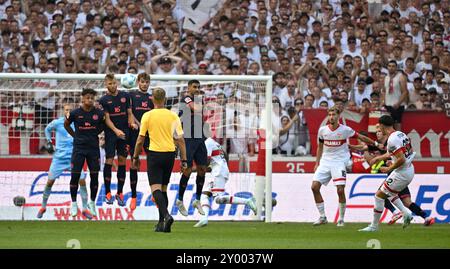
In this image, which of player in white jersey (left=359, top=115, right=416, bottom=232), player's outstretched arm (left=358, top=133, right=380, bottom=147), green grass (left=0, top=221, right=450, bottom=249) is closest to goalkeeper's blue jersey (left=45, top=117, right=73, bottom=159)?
green grass (left=0, top=221, right=450, bottom=249)

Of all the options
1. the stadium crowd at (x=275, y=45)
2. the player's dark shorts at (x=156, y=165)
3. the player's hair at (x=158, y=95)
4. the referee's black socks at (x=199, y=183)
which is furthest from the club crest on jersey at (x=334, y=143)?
the player's hair at (x=158, y=95)

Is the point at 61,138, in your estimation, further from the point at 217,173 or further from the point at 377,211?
the point at 377,211

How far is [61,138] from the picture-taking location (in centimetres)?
2059

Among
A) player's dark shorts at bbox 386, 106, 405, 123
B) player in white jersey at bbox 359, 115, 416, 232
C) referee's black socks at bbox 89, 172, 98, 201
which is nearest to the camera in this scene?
player in white jersey at bbox 359, 115, 416, 232

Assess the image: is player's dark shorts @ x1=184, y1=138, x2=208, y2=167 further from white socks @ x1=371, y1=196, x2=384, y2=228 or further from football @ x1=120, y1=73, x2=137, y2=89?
white socks @ x1=371, y1=196, x2=384, y2=228

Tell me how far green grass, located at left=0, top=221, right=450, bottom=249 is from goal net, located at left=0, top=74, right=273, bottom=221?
2.31m

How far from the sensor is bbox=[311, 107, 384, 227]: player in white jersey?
19.3 metres

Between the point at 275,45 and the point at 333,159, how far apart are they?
655 centimetres

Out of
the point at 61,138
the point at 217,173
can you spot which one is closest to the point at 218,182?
the point at 217,173

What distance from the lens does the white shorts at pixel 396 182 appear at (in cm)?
1752

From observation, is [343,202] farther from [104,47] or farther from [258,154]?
[104,47]

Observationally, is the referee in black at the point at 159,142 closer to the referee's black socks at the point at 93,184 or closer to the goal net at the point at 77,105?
the referee's black socks at the point at 93,184

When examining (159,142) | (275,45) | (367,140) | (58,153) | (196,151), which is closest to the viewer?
(159,142)
